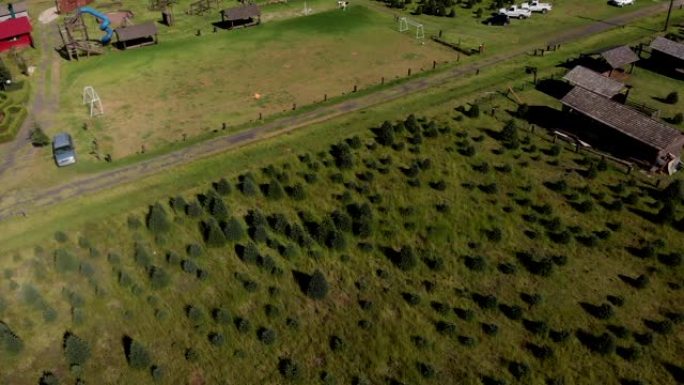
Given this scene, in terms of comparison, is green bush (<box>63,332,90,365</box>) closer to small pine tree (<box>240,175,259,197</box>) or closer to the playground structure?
small pine tree (<box>240,175,259,197</box>)

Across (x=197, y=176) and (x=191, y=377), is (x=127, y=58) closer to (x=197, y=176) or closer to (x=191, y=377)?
(x=197, y=176)

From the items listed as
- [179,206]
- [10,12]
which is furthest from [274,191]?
[10,12]

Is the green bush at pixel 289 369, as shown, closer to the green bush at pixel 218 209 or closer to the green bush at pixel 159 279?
the green bush at pixel 159 279

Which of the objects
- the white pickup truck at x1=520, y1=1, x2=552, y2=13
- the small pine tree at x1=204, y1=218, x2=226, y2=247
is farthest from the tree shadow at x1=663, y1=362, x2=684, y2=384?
the white pickup truck at x1=520, y1=1, x2=552, y2=13

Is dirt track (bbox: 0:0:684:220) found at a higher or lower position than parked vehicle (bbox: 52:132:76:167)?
lower

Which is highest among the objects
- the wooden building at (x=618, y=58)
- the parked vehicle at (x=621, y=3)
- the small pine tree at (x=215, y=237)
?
the parked vehicle at (x=621, y=3)

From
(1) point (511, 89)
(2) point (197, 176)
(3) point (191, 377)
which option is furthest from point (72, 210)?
(1) point (511, 89)

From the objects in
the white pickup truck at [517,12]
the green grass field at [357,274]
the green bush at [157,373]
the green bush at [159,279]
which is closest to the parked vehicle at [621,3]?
the white pickup truck at [517,12]
